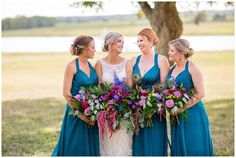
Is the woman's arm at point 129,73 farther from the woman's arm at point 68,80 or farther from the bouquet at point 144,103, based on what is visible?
the woman's arm at point 68,80

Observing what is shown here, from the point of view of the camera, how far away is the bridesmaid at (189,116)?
539 centimetres

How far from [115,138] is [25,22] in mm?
19918

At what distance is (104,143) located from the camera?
5.80 meters

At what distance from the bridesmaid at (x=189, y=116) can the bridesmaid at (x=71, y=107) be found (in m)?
0.92

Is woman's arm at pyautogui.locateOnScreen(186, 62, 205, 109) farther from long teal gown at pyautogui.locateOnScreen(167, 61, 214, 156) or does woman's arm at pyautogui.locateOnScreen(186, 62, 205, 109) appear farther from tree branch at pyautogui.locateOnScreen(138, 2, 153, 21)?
tree branch at pyautogui.locateOnScreen(138, 2, 153, 21)

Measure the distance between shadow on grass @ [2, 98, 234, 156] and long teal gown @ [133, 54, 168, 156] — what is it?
3029mm

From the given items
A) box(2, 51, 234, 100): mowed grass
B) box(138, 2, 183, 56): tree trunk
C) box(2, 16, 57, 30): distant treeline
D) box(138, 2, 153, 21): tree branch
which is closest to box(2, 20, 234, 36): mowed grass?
box(2, 16, 57, 30): distant treeline

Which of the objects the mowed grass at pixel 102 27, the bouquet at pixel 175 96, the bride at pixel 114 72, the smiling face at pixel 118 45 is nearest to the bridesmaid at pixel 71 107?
the bride at pixel 114 72

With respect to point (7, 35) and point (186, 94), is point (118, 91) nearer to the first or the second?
point (186, 94)

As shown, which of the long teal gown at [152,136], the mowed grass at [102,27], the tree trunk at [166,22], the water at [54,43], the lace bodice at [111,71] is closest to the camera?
the long teal gown at [152,136]

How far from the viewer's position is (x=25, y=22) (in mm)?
24766

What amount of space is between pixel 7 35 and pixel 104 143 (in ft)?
73.4

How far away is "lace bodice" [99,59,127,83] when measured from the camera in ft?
18.5

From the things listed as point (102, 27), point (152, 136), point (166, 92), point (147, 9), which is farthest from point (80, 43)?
point (102, 27)
